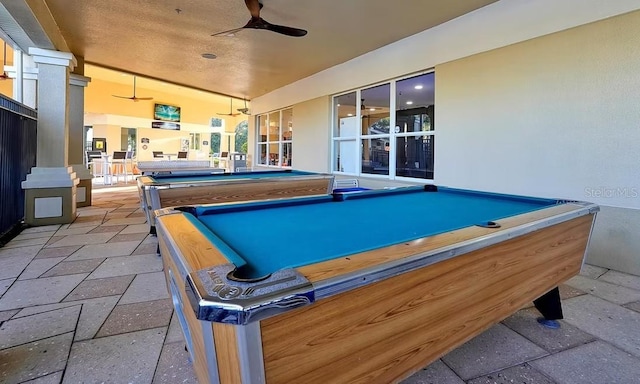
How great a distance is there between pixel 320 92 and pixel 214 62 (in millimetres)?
2126

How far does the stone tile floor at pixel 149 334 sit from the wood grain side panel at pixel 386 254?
2.44ft

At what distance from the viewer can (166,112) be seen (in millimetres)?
13500

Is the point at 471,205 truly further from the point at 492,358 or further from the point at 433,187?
the point at 492,358

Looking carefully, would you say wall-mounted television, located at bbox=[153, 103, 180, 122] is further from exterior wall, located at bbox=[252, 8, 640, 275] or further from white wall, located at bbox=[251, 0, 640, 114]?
exterior wall, located at bbox=[252, 8, 640, 275]

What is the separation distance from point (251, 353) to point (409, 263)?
1.56ft

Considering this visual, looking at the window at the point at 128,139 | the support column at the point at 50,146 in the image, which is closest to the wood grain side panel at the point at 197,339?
the support column at the point at 50,146

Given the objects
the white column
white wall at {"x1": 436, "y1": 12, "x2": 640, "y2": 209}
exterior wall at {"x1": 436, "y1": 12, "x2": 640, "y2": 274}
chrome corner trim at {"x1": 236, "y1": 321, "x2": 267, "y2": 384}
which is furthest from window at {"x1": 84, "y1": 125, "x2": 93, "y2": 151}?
chrome corner trim at {"x1": 236, "y1": 321, "x2": 267, "y2": 384}

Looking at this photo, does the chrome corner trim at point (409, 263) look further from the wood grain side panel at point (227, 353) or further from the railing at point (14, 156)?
the railing at point (14, 156)

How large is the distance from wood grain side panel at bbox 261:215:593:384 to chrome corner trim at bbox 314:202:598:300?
0.03 meters

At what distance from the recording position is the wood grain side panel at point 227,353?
0.64 metres

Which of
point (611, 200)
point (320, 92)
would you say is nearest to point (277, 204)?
point (611, 200)

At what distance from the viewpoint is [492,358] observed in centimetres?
155

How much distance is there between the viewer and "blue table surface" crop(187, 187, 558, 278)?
0.98m

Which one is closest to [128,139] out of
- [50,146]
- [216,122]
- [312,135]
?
[216,122]
